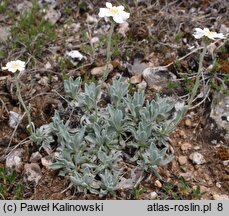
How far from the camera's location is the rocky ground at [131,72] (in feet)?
11.2

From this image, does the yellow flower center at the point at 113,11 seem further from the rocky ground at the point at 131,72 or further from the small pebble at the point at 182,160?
the small pebble at the point at 182,160

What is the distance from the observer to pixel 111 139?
344 centimetres

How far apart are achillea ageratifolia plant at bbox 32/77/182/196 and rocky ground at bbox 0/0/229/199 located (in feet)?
0.41

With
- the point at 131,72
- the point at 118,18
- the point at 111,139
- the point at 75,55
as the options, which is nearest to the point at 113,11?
the point at 118,18

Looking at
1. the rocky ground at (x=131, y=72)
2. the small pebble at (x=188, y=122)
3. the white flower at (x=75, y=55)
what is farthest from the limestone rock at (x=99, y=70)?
the small pebble at (x=188, y=122)

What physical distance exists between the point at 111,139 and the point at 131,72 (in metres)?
0.97

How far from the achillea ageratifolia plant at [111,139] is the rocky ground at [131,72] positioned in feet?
0.41

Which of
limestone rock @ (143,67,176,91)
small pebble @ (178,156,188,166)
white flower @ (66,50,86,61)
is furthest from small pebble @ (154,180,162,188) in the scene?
white flower @ (66,50,86,61)

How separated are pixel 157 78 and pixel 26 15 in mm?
1564

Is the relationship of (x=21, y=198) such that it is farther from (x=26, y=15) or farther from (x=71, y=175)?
(x=26, y=15)

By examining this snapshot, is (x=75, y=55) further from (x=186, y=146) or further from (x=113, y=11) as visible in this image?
(x=186, y=146)

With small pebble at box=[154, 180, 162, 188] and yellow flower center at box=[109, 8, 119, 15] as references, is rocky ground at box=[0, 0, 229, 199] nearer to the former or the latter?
small pebble at box=[154, 180, 162, 188]

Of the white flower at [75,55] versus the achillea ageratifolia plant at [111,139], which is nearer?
the achillea ageratifolia plant at [111,139]

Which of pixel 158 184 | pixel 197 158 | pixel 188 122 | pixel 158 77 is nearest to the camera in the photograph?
pixel 158 184
